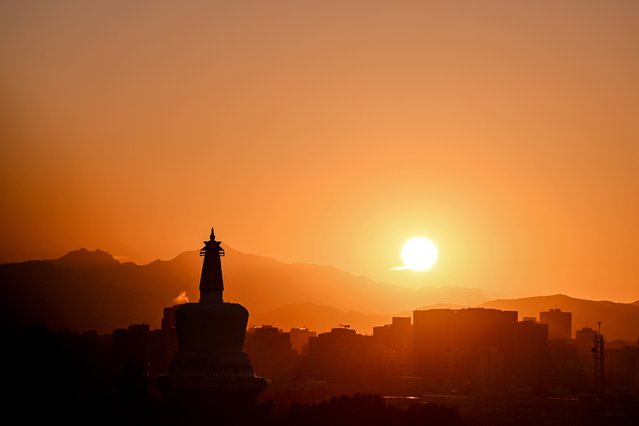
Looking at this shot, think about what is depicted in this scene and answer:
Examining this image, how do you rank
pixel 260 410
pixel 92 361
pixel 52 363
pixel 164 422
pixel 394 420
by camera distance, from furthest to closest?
pixel 92 361 < pixel 394 420 < pixel 52 363 < pixel 260 410 < pixel 164 422

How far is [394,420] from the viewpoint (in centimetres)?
14725

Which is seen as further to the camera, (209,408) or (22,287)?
(22,287)

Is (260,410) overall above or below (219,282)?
below

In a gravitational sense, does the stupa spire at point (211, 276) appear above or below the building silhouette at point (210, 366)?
above

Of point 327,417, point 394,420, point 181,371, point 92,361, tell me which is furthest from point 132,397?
point 92,361

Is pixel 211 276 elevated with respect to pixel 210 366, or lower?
elevated

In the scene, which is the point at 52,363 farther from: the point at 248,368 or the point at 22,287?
the point at 248,368

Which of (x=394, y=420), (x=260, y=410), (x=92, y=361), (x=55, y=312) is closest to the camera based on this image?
(x=260, y=410)

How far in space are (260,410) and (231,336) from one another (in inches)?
296

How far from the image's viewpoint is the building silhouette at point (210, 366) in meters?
121

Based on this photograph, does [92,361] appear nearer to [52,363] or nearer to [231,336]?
[52,363]

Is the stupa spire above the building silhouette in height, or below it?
above

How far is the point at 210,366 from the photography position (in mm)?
120750

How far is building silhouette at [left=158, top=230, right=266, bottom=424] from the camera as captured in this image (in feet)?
396
